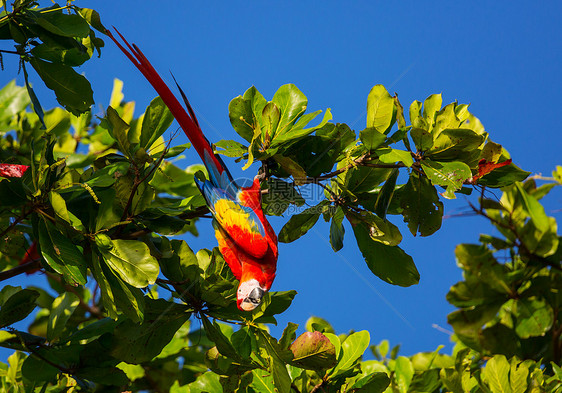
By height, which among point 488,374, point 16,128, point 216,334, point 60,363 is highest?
point 16,128

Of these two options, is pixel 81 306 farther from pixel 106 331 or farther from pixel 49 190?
pixel 49 190

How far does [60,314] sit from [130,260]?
719mm

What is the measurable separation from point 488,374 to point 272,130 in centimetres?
127

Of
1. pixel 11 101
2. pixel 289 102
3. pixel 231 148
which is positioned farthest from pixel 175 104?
pixel 11 101

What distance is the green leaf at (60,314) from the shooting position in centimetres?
193

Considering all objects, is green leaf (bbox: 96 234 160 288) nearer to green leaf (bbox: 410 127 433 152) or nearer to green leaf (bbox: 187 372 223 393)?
green leaf (bbox: 187 372 223 393)

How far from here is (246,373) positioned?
5.93ft

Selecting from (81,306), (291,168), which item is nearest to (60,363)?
(81,306)

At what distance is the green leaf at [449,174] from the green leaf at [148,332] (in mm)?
889

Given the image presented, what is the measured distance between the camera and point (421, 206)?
1.64 metres

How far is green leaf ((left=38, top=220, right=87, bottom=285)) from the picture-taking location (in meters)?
1.49

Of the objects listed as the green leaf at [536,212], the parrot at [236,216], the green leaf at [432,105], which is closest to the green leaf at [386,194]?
the green leaf at [432,105]

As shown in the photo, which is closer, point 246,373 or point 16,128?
point 246,373

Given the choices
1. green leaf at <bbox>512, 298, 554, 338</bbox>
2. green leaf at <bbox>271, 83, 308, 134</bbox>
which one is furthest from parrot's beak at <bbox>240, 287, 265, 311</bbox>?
green leaf at <bbox>512, 298, 554, 338</bbox>
